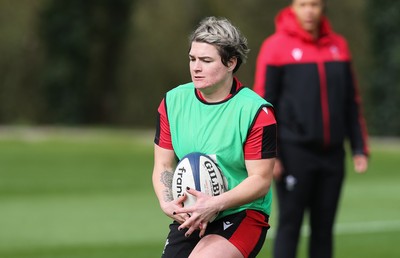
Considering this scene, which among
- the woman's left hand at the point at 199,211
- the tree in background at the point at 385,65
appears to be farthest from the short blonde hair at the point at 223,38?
the tree in background at the point at 385,65

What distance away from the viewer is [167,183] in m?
6.25

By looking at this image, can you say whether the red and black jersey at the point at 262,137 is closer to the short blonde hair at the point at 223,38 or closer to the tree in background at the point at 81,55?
the short blonde hair at the point at 223,38

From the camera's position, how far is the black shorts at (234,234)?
6.10 meters

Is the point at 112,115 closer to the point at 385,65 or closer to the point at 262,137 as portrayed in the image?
the point at 385,65

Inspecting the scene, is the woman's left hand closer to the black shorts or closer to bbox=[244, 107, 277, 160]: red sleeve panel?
the black shorts

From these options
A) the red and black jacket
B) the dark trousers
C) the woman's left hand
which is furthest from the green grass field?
the woman's left hand

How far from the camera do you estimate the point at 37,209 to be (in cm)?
1606

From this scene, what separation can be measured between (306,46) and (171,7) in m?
29.9

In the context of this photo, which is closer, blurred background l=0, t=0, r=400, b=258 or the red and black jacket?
the red and black jacket

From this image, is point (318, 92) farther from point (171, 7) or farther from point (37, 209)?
point (171, 7)

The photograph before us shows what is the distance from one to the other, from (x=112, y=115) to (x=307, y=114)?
1293 inches

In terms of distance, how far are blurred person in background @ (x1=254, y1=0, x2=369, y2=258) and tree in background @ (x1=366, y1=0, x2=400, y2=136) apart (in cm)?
2393

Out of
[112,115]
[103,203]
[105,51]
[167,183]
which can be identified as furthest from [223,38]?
[112,115]

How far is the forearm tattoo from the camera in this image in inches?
243
